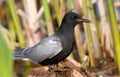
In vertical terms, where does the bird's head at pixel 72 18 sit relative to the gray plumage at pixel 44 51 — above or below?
above

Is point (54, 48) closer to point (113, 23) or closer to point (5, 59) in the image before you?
point (113, 23)

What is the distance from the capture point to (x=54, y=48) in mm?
4117

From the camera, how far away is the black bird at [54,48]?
13.3 feet

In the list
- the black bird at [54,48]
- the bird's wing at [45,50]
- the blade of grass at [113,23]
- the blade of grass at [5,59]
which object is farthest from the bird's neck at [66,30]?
the blade of grass at [5,59]

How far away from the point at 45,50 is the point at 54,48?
0.12 m

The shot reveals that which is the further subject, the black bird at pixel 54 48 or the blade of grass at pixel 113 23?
the black bird at pixel 54 48

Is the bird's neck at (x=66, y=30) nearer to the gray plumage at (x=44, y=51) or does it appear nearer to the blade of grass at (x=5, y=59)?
the gray plumage at (x=44, y=51)

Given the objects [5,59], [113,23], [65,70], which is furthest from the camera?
[113,23]

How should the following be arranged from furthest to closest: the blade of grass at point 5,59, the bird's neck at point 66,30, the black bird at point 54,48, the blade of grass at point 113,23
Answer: the bird's neck at point 66,30, the black bird at point 54,48, the blade of grass at point 113,23, the blade of grass at point 5,59

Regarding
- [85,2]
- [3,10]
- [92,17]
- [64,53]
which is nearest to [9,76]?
[64,53]

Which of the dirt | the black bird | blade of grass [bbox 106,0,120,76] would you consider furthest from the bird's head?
blade of grass [bbox 106,0,120,76]

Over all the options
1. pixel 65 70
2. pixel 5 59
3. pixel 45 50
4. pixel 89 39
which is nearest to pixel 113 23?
pixel 65 70

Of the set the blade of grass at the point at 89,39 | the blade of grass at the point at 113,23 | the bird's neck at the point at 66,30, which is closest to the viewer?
the blade of grass at the point at 113,23

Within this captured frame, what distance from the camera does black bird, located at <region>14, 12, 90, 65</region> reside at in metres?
4.05
